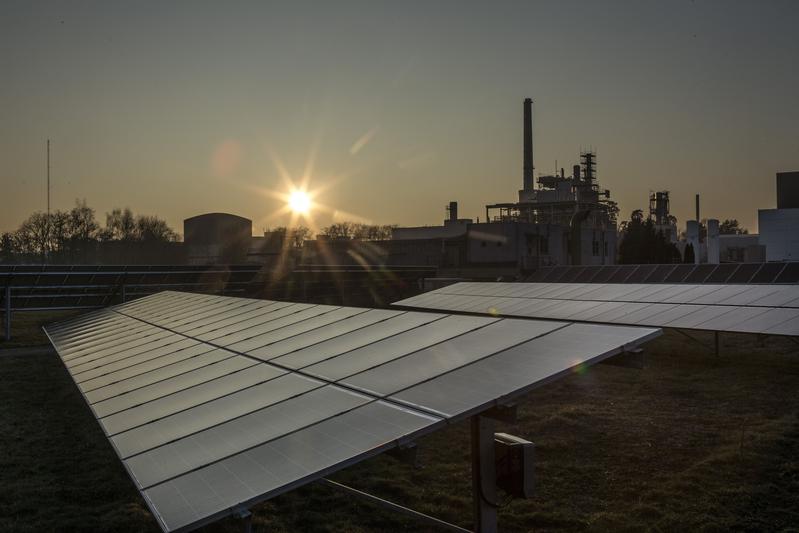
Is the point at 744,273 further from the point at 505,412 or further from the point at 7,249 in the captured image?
the point at 7,249

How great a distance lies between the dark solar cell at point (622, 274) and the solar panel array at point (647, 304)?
37.4 feet

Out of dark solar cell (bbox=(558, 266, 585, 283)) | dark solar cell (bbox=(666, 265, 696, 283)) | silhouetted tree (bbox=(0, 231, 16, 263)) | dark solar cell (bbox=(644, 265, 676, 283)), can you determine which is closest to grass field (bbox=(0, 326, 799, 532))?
dark solar cell (bbox=(666, 265, 696, 283))

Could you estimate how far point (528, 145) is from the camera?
8662cm

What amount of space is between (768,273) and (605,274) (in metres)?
10.4

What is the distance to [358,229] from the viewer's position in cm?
15738

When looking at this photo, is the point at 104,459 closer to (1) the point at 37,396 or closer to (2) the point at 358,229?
(1) the point at 37,396

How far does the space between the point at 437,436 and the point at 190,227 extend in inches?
3856

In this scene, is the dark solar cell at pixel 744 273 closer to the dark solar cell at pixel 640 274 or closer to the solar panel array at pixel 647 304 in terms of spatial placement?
the dark solar cell at pixel 640 274

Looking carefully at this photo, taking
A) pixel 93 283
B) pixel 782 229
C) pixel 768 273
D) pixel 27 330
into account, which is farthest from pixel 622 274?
pixel 27 330

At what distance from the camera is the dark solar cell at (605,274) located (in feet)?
136

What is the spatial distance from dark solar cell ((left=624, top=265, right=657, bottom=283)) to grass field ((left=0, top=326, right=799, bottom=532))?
76.9 ft

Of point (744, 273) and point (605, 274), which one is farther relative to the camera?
point (605, 274)

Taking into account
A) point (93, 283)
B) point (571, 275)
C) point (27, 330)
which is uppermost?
point (93, 283)

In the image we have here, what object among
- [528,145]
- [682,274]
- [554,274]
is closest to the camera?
[682,274]
